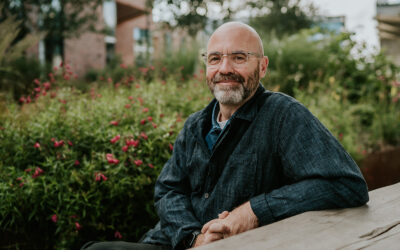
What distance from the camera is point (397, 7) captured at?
21109mm

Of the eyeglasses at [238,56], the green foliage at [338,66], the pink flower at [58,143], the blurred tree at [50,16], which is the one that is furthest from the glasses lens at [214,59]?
the blurred tree at [50,16]

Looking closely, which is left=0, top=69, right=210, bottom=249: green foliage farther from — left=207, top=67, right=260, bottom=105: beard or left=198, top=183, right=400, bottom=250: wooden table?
left=198, top=183, right=400, bottom=250: wooden table

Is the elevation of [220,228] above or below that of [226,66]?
below

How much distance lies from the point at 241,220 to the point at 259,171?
0.28 meters

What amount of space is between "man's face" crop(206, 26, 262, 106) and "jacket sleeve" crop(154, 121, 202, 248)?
1.28ft

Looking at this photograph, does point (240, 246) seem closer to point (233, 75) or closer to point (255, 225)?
point (255, 225)

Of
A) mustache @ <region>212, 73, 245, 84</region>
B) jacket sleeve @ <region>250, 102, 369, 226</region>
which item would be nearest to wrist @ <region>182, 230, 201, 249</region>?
jacket sleeve @ <region>250, 102, 369, 226</region>

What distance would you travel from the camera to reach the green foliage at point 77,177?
270cm

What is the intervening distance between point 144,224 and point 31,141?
119 centimetres

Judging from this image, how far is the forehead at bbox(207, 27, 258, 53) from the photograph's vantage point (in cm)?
204

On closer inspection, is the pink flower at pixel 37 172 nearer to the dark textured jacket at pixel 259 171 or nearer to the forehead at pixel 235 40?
the dark textured jacket at pixel 259 171

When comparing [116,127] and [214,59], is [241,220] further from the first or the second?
[116,127]

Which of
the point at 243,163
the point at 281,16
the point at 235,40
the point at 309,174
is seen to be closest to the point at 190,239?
the point at 243,163

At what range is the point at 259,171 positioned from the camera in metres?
1.84
